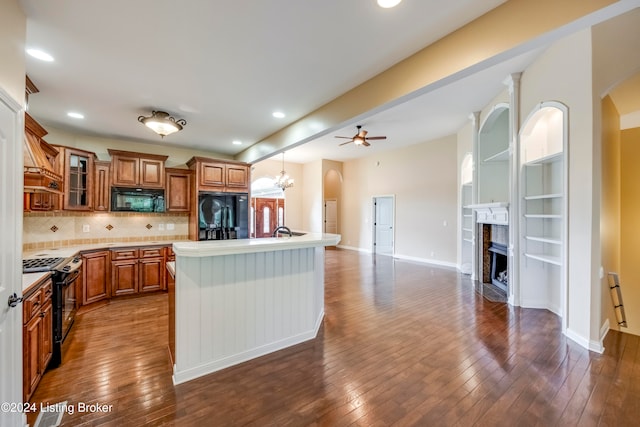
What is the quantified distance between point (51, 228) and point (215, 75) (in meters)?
3.82

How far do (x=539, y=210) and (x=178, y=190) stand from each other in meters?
6.22

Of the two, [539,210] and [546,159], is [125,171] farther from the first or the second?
[539,210]

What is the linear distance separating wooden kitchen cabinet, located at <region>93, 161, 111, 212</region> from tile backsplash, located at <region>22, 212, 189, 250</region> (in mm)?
284

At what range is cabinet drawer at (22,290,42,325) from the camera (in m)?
1.93

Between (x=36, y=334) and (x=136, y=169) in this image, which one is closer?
(x=36, y=334)

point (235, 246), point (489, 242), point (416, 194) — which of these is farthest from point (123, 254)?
point (416, 194)

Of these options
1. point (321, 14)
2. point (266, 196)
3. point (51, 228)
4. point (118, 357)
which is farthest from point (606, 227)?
point (266, 196)

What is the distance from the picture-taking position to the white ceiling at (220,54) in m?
1.96

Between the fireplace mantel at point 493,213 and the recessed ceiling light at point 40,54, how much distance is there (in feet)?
18.9

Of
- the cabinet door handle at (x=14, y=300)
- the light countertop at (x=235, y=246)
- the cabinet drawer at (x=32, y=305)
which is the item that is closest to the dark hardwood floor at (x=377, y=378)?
the cabinet drawer at (x=32, y=305)

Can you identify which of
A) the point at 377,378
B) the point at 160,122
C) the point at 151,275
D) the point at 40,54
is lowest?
the point at 377,378

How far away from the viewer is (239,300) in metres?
2.55

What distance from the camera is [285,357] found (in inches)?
103

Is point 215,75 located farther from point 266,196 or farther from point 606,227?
point 266,196
